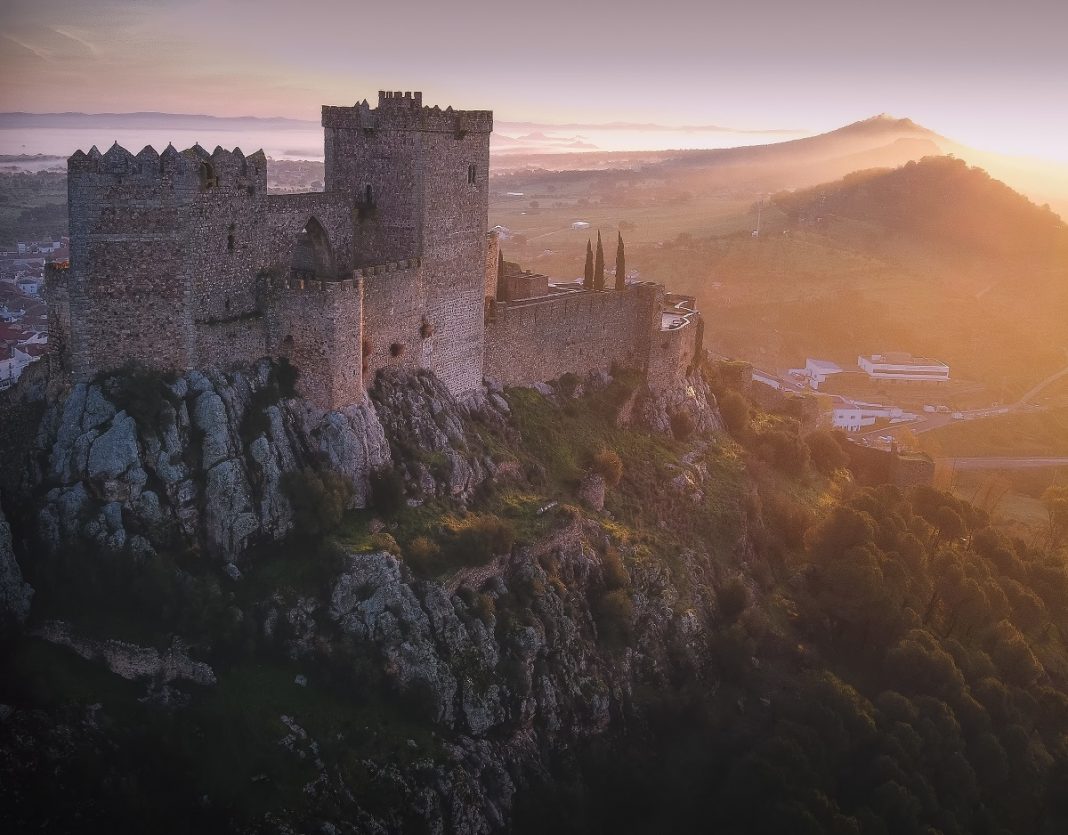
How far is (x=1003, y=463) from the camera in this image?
8600 cm

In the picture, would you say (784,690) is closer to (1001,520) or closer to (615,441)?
(615,441)

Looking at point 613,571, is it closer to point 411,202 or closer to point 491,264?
point 491,264

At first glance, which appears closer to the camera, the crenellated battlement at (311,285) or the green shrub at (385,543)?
the green shrub at (385,543)

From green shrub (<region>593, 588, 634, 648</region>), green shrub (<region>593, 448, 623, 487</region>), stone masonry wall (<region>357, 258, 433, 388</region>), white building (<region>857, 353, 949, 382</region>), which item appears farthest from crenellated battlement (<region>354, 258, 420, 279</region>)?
white building (<region>857, 353, 949, 382</region>)

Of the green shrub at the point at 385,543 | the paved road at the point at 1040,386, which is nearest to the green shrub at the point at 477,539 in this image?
the green shrub at the point at 385,543

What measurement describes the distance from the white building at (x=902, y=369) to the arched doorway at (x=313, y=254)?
7535 cm

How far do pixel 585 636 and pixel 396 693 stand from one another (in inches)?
315

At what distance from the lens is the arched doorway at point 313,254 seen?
39531mm

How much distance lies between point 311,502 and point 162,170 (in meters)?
10.9

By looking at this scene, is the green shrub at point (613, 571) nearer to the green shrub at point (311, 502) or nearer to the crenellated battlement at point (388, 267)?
the green shrub at point (311, 502)

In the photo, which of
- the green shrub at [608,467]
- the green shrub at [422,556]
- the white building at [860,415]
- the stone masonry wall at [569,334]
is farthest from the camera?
the white building at [860,415]

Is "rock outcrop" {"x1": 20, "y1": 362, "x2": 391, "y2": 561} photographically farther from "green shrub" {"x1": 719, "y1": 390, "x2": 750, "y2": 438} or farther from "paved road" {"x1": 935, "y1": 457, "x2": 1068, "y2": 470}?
"paved road" {"x1": 935, "y1": 457, "x2": 1068, "y2": 470}

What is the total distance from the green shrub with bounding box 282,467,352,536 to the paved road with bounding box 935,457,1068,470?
192 ft

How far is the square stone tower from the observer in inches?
1609
